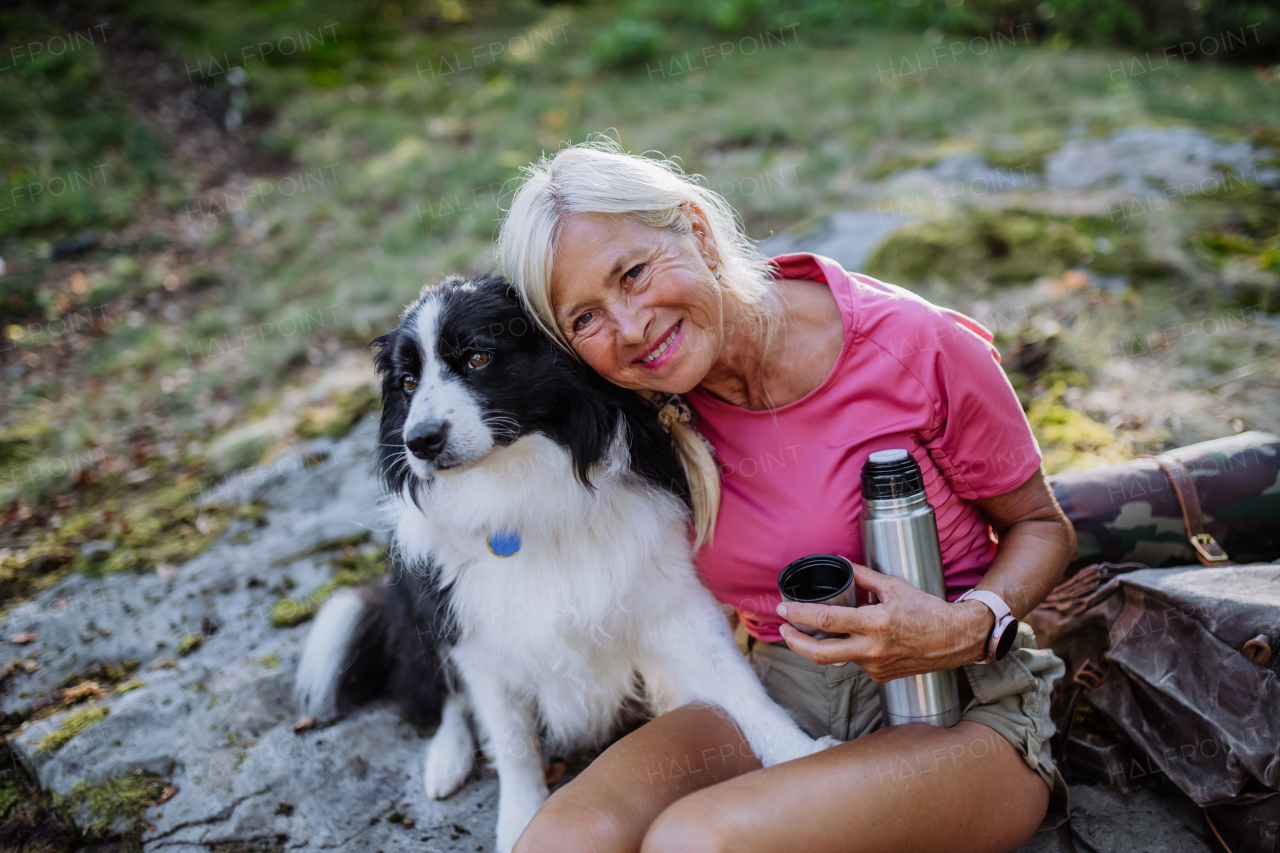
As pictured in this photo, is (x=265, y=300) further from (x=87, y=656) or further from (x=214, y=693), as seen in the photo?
(x=214, y=693)

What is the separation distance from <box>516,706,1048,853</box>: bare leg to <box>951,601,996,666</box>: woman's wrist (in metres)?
0.18

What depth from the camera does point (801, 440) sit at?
1.92 m

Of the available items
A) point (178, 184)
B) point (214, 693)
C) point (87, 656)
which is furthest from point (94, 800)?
point (178, 184)

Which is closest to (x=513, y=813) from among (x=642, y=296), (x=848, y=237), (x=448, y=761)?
(x=448, y=761)

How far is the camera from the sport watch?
1673 mm

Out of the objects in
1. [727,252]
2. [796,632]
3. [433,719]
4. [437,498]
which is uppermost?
[727,252]

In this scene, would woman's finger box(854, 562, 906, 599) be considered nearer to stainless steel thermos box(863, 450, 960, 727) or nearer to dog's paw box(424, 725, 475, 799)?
stainless steel thermos box(863, 450, 960, 727)

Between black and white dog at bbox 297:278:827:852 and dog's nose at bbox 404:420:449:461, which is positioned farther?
black and white dog at bbox 297:278:827:852

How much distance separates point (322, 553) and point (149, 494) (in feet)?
4.48

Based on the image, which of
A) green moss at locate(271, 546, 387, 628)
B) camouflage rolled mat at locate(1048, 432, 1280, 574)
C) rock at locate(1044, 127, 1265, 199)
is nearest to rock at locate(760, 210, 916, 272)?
rock at locate(1044, 127, 1265, 199)

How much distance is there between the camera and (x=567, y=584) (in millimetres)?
2109

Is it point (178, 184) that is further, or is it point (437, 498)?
point (178, 184)

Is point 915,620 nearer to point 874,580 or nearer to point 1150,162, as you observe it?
point 874,580

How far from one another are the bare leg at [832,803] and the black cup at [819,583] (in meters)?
0.29
